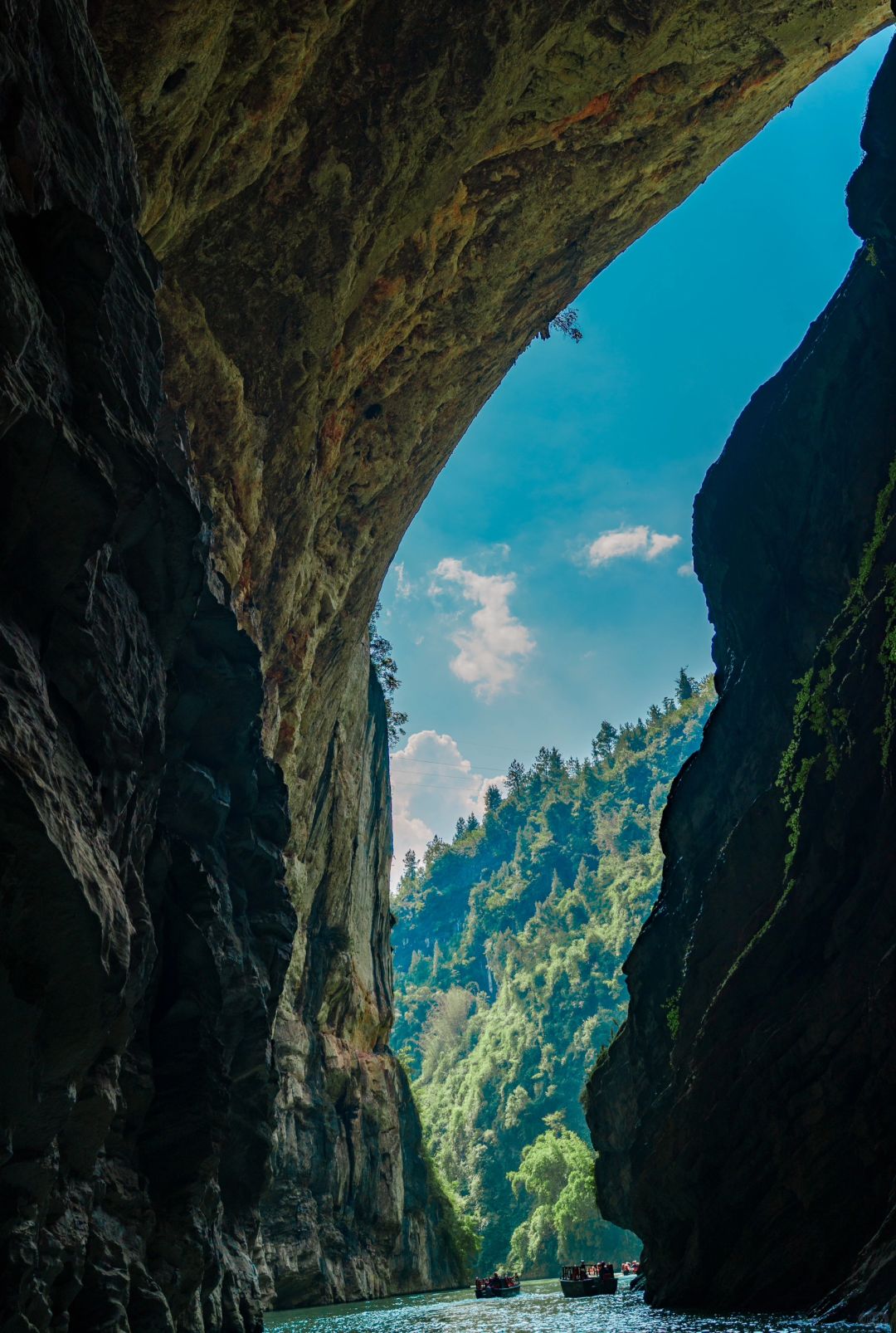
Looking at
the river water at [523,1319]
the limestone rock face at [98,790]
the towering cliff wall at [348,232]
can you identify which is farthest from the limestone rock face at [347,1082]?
the limestone rock face at [98,790]

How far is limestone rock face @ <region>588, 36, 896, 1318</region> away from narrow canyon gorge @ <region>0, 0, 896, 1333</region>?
0.10 meters

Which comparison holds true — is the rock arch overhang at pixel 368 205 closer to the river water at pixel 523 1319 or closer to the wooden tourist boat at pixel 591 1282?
the river water at pixel 523 1319

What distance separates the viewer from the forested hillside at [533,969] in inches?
3516

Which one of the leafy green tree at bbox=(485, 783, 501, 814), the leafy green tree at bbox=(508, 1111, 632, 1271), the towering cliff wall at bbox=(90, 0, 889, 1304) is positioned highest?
the leafy green tree at bbox=(485, 783, 501, 814)

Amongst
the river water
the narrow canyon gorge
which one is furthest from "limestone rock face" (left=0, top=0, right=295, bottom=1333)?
the river water

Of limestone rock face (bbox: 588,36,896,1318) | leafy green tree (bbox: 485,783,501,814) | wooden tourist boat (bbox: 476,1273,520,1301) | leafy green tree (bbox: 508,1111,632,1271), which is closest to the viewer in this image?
limestone rock face (bbox: 588,36,896,1318)

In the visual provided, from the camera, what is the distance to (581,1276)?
33.4 meters

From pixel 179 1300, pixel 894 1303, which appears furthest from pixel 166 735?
pixel 894 1303

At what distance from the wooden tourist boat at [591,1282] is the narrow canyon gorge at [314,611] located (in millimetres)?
5783

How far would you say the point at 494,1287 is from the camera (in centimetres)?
3572

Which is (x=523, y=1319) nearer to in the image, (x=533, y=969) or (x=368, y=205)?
(x=368, y=205)

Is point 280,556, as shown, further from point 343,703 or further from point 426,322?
point 343,703

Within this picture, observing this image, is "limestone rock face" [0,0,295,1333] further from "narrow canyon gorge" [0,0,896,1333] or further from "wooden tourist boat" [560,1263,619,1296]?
"wooden tourist boat" [560,1263,619,1296]

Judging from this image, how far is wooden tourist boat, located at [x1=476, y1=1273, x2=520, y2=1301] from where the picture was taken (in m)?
35.3
